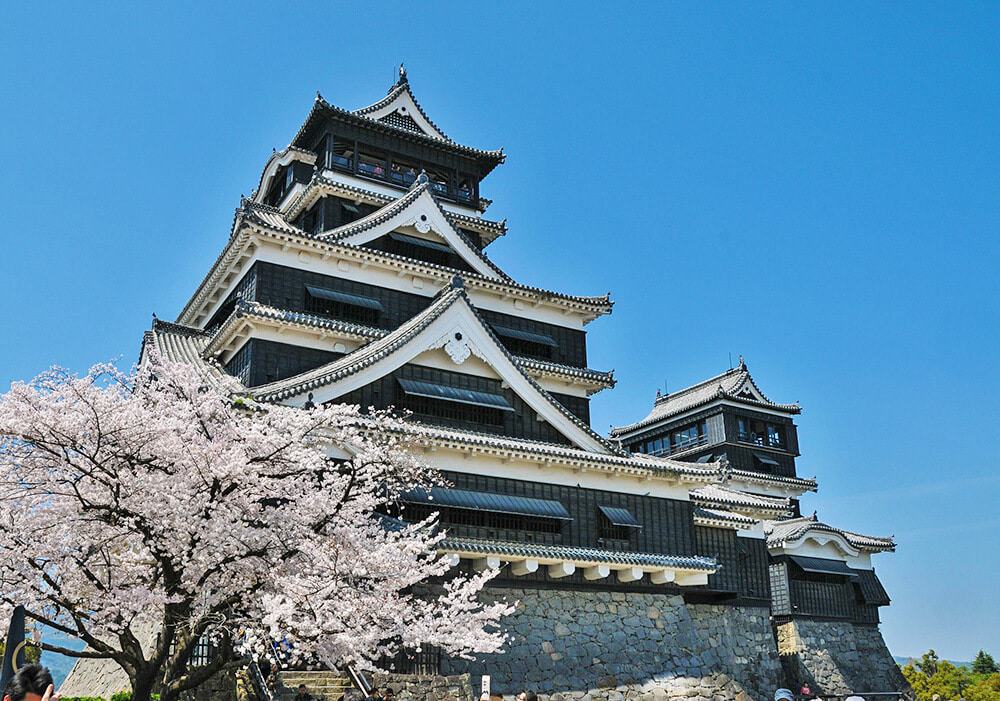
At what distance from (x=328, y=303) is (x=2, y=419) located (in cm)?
1251

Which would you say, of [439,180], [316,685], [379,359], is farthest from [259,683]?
[439,180]

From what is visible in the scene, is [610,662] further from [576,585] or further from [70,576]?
[70,576]

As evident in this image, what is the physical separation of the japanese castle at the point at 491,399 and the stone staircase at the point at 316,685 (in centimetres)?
298

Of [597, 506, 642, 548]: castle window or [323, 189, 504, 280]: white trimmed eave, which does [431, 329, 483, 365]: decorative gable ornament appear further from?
[597, 506, 642, 548]: castle window

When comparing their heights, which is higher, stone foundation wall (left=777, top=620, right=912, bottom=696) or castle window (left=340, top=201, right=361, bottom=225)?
castle window (left=340, top=201, right=361, bottom=225)

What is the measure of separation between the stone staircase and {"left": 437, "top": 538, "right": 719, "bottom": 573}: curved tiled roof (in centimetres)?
352

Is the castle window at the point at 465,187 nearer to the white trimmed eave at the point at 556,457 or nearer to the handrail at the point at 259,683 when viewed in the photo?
the white trimmed eave at the point at 556,457

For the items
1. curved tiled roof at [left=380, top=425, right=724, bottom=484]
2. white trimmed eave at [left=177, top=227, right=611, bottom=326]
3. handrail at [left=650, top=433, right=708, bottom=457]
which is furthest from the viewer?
handrail at [left=650, top=433, right=708, bottom=457]

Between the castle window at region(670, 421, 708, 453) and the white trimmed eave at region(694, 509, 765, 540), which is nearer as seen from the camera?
the white trimmed eave at region(694, 509, 765, 540)

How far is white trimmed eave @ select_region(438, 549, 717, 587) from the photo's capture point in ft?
65.6

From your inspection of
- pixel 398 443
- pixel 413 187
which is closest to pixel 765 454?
pixel 413 187

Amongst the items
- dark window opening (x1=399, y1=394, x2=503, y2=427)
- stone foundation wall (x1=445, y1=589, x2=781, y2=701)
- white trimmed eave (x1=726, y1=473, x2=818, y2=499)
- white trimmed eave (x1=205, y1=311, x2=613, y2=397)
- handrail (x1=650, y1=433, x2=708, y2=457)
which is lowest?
stone foundation wall (x1=445, y1=589, x2=781, y2=701)

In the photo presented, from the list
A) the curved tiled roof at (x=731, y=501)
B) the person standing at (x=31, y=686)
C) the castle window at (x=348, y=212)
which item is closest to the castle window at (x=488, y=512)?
the curved tiled roof at (x=731, y=501)

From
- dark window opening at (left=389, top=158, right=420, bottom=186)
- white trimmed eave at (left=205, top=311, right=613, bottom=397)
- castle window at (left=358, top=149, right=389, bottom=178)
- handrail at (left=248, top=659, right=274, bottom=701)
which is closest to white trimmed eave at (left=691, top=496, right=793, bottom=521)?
white trimmed eave at (left=205, top=311, right=613, bottom=397)
